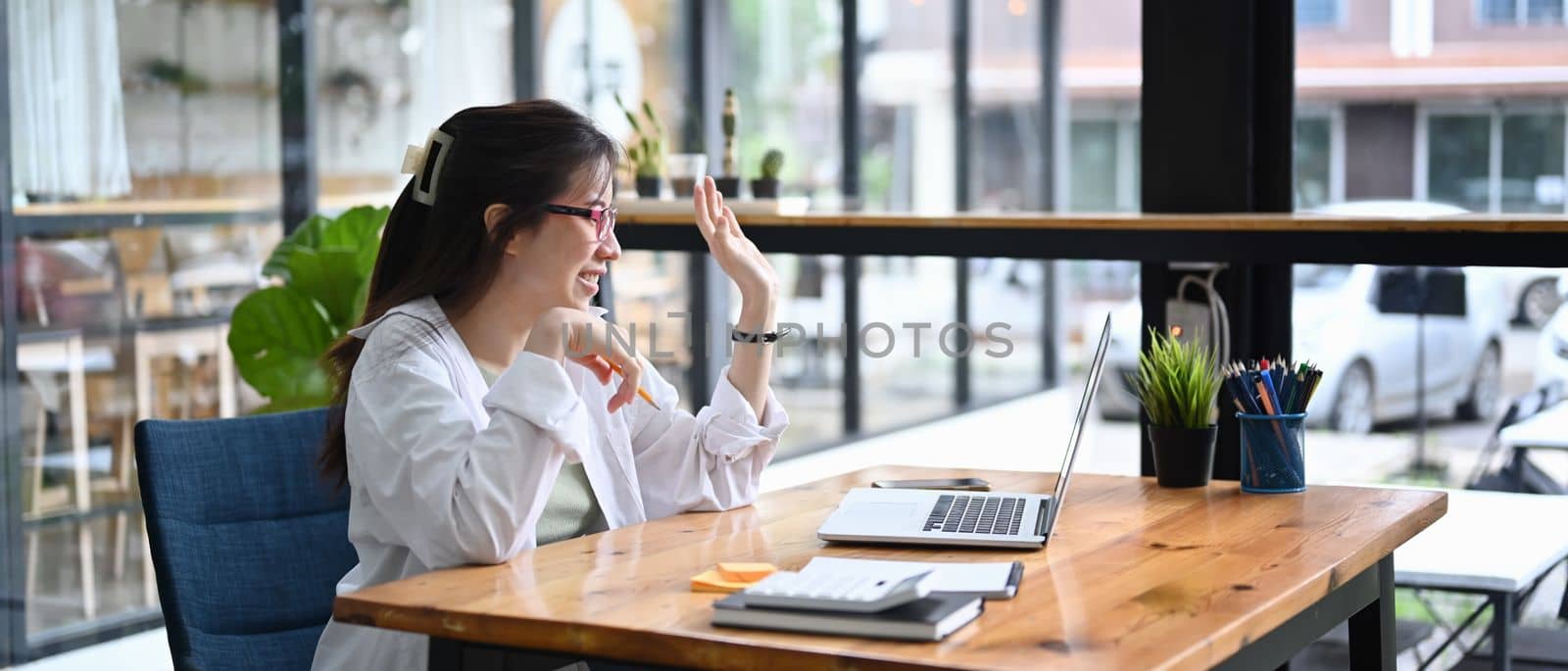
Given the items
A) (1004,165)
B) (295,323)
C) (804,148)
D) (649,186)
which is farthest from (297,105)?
(1004,165)

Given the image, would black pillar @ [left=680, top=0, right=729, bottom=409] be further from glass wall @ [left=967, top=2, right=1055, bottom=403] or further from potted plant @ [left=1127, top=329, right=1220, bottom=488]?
potted plant @ [left=1127, top=329, right=1220, bottom=488]

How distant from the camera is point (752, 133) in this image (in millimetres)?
5898

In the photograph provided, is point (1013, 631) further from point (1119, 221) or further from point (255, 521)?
point (1119, 221)

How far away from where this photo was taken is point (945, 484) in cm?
234

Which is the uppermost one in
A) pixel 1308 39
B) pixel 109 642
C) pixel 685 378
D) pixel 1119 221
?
pixel 1308 39

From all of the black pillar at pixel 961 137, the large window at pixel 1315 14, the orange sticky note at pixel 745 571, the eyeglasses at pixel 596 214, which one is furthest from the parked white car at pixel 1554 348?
the black pillar at pixel 961 137

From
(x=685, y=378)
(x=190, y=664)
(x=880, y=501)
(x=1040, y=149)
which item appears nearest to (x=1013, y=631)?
(x=880, y=501)

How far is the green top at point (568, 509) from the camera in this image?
2.14 m

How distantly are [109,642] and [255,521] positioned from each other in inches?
72.8

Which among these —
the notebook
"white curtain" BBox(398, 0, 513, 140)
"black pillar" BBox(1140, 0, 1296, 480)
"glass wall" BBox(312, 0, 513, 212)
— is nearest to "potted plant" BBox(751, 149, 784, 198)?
"black pillar" BBox(1140, 0, 1296, 480)

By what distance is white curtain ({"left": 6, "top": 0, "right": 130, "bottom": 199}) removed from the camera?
3.65m

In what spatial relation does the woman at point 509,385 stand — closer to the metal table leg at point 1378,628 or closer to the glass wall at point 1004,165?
the metal table leg at point 1378,628

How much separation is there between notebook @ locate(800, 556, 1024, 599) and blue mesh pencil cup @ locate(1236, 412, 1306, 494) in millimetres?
599

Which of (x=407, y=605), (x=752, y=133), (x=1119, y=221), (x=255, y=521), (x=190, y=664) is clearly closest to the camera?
(x=407, y=605)
